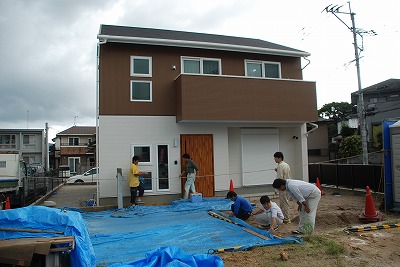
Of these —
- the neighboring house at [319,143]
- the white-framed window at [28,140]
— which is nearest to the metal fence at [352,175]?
the neighboring house at [319,143]

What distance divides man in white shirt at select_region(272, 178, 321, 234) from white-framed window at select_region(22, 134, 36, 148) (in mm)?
37518

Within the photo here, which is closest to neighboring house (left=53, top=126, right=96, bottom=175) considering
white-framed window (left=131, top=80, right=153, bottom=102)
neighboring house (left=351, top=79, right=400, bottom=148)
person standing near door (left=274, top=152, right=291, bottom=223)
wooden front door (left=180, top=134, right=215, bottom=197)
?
white-framed window (left=131, top=80, right=153, bottom=102)

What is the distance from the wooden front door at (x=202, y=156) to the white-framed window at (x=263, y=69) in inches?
138

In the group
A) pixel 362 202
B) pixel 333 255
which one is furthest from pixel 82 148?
pixel 333 255

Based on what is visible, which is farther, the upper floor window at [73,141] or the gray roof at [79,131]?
the gray roof at [79,131]

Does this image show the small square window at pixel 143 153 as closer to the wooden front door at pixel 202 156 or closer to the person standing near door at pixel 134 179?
the person standing near door at pixel 134 179

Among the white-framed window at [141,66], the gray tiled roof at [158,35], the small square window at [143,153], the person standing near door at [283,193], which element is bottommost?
the person standing near door at [283,193]

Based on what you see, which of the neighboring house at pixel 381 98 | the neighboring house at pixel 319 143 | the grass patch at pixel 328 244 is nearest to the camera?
the grass patch at pixel 328 244

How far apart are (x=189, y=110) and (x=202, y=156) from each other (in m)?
2.13

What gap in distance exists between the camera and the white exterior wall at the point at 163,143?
39.2 ft

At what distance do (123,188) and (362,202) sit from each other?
8.57 meters

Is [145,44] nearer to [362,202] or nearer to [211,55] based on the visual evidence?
[211,55]

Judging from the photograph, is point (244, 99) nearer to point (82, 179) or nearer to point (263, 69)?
point (263, 69)

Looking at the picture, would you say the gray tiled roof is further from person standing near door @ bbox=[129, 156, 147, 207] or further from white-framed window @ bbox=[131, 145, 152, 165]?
person standing near door @ bbox=[129, 156, 147, 207]
